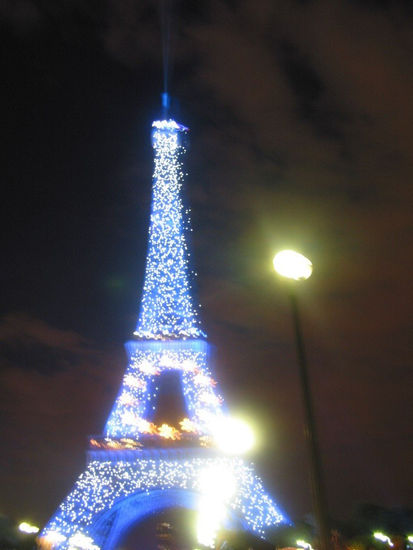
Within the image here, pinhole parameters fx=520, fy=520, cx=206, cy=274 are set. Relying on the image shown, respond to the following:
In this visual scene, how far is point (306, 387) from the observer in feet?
16.8

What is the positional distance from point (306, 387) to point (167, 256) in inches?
1043

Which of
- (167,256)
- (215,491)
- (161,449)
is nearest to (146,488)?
(161,449)

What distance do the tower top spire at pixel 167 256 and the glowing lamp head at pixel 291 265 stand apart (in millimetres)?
23154

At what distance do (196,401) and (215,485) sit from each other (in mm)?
4965

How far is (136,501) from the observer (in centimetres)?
2456

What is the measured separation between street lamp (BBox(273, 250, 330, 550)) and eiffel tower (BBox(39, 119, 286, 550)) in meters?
19.1

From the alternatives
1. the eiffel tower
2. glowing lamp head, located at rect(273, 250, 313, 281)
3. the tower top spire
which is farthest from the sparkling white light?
glowing lamp head, located at rect(273, 250, 313, 281)

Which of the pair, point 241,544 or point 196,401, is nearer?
point 241,544

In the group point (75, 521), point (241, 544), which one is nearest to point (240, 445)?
point (241, 544)

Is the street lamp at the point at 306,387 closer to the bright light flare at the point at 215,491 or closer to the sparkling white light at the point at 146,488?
the sparkling white light at the point at 146,488

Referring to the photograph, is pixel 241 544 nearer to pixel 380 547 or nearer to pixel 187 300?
pixel 380 547

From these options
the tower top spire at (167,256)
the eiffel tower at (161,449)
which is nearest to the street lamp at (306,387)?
the eiffel tower at (161,449)

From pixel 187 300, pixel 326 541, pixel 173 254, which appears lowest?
pixel 326 541

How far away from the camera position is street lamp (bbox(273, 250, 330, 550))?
4586mm
